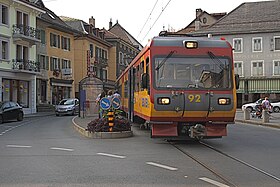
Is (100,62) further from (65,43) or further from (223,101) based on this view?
(223,101)

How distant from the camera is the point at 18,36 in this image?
41375mm

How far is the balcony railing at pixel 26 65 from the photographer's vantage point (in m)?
41.7

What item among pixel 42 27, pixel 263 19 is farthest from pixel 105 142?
pixel 263 19

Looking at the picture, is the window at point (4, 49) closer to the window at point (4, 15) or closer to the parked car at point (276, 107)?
the window at point (4, 15)

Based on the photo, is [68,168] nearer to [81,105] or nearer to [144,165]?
[144,165]

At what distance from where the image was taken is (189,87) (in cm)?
1352

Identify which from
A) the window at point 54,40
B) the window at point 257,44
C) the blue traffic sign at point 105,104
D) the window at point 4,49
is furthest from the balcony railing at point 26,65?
the window at point 257,44

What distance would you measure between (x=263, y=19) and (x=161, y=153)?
48.7 m

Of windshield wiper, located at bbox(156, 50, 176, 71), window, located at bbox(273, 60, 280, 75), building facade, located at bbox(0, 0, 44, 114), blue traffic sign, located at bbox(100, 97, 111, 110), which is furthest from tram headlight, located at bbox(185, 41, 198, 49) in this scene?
window, located at bbox(273, 60, 280, 75)

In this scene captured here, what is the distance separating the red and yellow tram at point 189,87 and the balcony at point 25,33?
29.8 metres

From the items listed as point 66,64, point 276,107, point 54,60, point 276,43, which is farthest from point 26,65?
point 276,43

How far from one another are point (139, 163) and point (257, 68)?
4784 centimetres

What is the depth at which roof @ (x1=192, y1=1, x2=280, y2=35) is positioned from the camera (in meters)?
56.4

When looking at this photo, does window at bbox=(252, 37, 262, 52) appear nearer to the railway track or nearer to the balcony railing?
the balcony railing
